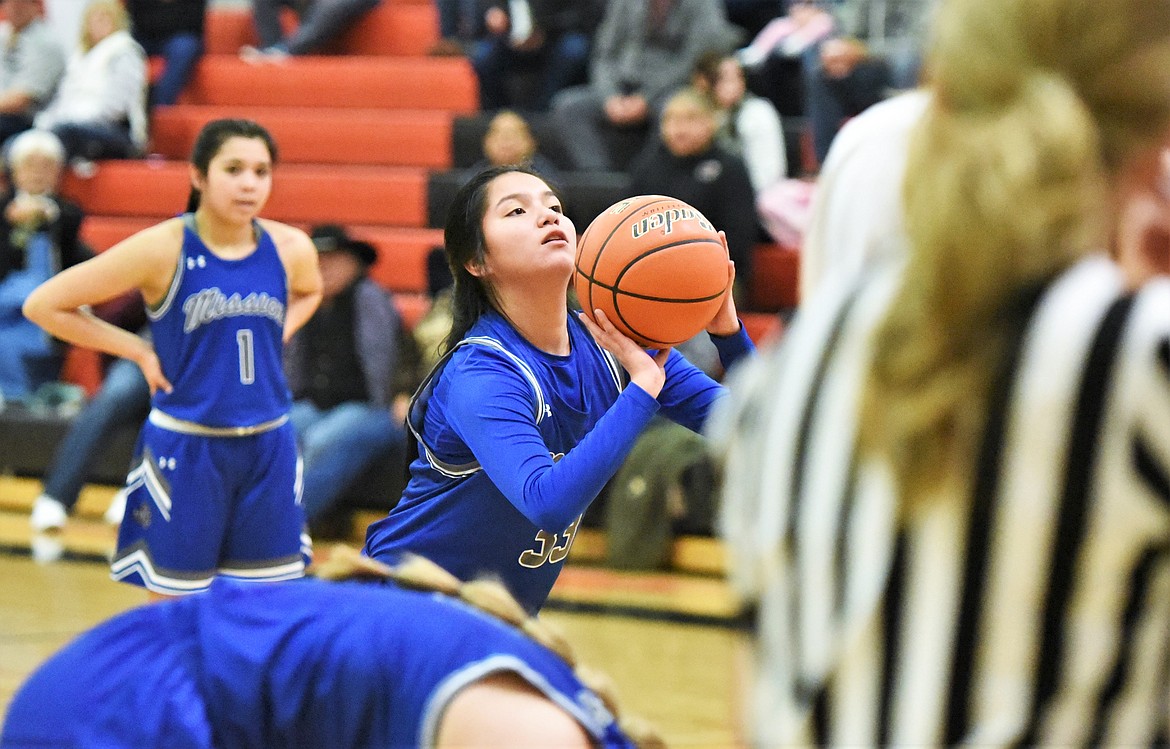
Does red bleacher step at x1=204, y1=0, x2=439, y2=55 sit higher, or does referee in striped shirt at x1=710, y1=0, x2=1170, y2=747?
referee in striped shirt at x1=710, y1=0, x2=1170, y2=747

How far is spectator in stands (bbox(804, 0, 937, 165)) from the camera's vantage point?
25.0ft

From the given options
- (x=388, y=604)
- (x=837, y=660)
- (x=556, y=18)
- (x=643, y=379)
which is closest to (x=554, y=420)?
(x=643, y=379)

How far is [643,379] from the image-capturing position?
2.80 meters

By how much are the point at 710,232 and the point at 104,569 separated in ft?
15.3

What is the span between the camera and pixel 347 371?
7473mm


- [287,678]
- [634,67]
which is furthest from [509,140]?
[287,678]

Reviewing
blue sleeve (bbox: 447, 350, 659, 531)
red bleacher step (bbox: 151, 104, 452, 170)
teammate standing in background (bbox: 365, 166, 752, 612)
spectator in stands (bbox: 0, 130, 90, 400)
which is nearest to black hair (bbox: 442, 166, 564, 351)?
teammate standing in background (bbox: 365, 166, 752, 612)

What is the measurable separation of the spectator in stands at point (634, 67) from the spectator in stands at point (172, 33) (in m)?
3.65

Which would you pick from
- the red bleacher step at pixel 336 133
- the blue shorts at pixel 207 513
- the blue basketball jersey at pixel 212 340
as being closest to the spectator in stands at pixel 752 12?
the red bleacher step at pixel 336 133

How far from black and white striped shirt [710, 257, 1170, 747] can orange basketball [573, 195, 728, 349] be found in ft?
5.66

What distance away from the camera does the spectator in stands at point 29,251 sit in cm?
847

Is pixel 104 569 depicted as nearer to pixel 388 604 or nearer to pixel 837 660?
pixel 388 604

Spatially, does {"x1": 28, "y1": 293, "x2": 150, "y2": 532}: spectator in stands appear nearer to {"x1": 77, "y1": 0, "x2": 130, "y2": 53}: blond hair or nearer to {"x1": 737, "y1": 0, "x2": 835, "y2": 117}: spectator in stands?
{"x1": 77, "y1": 0, "x2": 130, "y2": 53}: blond hair

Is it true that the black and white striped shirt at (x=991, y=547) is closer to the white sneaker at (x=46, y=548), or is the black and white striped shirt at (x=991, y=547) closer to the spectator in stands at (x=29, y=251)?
the white sneaker at (x=46, y=548)
